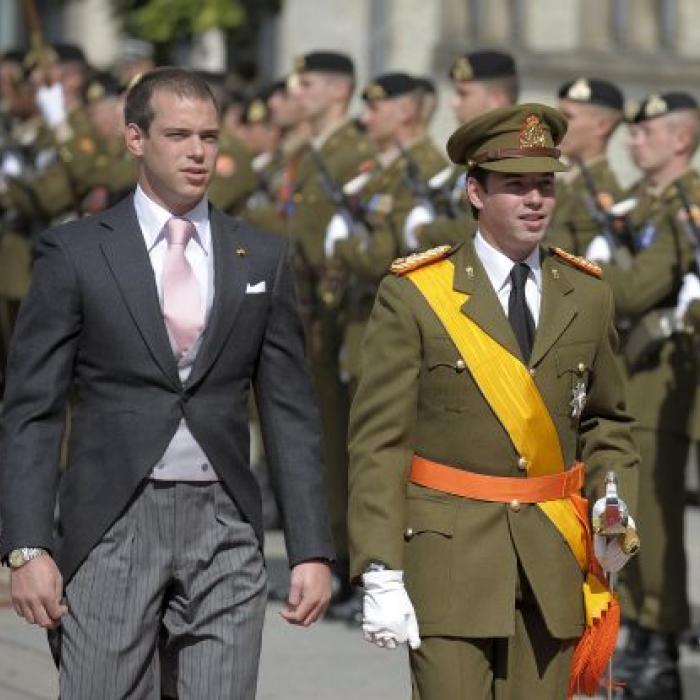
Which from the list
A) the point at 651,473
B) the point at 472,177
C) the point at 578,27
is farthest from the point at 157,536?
the point at 578,27

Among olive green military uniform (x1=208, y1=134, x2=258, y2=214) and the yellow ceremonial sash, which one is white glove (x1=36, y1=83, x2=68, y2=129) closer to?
olive green military uniform (x1=208, y1=134, x2=258, y2=214)

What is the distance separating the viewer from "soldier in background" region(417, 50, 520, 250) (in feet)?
35.3

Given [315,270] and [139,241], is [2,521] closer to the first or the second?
[139,241]

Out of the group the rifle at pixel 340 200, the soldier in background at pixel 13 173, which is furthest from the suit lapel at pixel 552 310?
the soldier in background at pixel 13 173

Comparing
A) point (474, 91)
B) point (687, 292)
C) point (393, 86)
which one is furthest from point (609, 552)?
point (393, 86)

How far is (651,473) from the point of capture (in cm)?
980

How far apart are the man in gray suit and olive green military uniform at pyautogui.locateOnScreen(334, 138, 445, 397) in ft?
15.7

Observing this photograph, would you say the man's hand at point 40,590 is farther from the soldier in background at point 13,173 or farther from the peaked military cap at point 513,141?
the soldier in background at point 13,173

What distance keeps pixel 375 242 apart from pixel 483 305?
15.3 feet

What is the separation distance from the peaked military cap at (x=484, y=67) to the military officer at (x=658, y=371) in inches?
40.8

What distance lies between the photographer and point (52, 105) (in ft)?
54.1

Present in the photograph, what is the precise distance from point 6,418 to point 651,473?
4071mm

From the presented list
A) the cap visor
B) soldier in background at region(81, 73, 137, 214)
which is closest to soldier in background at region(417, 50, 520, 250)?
soldier in background at region(81, 73, 137, 214)

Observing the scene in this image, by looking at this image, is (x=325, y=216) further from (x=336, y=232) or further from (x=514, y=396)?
(x=514, y=396)
